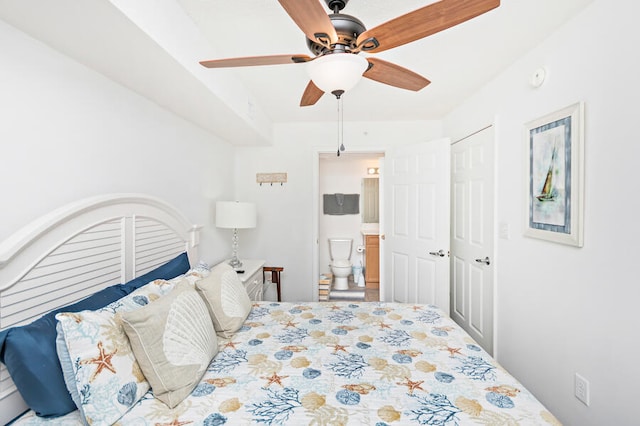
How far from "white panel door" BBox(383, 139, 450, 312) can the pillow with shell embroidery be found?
2578 millimetres

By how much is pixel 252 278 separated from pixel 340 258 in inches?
103

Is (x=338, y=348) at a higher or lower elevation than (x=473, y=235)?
lower

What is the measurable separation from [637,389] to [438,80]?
222 centimetres

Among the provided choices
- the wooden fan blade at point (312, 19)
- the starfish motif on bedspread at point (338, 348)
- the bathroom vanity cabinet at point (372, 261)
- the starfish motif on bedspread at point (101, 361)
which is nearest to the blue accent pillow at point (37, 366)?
the starfish motif on bedspread at point (101, 361)

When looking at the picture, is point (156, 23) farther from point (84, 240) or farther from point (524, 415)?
point (524, 415)

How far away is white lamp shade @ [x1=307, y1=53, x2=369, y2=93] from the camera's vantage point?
1161mm

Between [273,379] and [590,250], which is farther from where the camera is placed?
[590,250]

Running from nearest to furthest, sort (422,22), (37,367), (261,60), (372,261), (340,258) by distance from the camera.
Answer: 1. (37,367)
2. (422,22)
3. (261,60)
4. (372,261)
5. (340,258)

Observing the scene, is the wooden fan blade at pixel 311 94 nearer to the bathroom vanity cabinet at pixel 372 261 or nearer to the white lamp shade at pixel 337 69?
the white lamp shade at pixel 337 69

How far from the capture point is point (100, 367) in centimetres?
98

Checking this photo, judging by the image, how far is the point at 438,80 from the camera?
94.7 inches

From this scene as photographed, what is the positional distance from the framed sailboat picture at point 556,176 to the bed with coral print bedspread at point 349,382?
0.86 meters

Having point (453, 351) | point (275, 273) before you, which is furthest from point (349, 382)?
point (275, 273)

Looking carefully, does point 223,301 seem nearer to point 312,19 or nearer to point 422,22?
point 312,19
